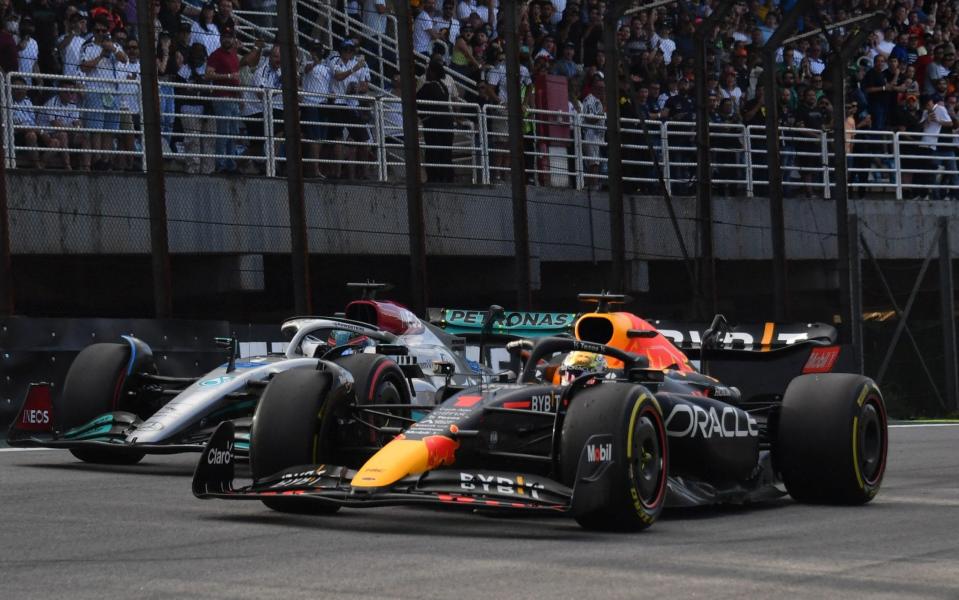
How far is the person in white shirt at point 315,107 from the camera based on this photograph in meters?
19.4

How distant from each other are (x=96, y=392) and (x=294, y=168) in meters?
5.42

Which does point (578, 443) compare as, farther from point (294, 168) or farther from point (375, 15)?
point (375, 15)

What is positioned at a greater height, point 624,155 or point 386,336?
point 624,155

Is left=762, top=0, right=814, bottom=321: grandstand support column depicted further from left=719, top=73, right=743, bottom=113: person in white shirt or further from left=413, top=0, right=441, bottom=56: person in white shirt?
left=413, top=0, right=441, bottom=56: person in white shirt

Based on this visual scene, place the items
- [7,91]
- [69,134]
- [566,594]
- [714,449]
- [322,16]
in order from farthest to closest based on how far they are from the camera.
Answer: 1. [322,16]
2. [69,134]
3. [7,91]
4. [714,449]
5. [566,594]

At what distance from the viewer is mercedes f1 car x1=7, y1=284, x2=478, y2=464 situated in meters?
11.1

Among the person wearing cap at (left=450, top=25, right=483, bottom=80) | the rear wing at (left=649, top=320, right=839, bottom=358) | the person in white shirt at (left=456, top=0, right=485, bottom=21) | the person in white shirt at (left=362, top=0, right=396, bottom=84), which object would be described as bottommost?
the rear wing at (left=649, top=320, right=839, bottom=358)

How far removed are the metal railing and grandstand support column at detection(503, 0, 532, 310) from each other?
75 cm

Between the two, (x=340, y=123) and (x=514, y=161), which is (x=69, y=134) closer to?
(x=340, y=123)

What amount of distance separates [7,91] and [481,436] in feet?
30.3

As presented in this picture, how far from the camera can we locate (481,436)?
8484 mm

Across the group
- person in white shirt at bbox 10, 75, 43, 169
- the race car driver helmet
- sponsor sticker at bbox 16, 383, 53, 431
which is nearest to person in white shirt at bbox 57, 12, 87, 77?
person in white shirt at bbox 10, 75, 43, 169

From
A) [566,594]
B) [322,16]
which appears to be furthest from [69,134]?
[566,594]

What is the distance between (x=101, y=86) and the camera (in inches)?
683
